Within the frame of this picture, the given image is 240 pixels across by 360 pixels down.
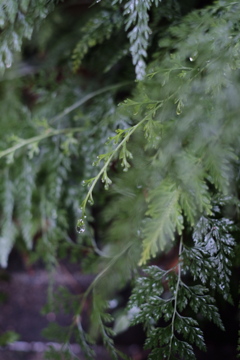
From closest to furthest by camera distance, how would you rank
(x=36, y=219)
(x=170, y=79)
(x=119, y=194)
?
(x=170, y=79) → (x=119, y=194) → (x=36, y=219)

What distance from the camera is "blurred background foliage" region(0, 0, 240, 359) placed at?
2.27ft

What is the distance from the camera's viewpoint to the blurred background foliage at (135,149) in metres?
0.69

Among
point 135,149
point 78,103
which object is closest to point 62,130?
point 78,103

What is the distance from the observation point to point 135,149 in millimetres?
827

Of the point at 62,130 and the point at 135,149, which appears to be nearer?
the point at 135,149

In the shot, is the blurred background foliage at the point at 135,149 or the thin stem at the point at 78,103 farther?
the thin stem at the point at 78,103

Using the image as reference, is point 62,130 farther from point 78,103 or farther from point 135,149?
point 135,149

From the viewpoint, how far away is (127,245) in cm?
88

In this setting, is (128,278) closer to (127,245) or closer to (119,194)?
(127,245)

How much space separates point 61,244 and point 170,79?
618mm

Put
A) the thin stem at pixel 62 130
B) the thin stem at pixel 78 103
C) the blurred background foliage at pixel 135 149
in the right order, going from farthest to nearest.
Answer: the thin stem at pixel 78 103
the thin stem at pixel 62 130
the blurred background foliage at pixel 135 149

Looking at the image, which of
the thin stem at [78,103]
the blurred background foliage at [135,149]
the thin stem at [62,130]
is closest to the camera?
the blurred background foliage at [135,149]

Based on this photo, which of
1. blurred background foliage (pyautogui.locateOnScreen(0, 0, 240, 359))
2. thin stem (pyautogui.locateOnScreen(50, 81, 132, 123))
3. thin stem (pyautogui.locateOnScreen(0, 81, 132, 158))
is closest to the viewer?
blurred background foliage (pyautogui.locateOnScreen(0, 0, 240, 359))

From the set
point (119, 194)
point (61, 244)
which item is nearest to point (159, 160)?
point (119, 194)
